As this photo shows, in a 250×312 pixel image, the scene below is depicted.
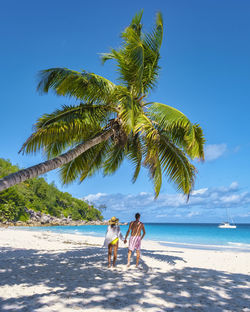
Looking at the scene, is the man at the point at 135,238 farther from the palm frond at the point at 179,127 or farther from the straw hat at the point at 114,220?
the palm frond at the point at 179,127

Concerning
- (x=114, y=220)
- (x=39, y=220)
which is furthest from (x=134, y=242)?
(x=39, y=220)

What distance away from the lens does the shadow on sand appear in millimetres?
4473

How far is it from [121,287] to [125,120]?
4334 millimetres

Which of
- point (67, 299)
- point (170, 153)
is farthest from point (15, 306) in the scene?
point (170, 153)

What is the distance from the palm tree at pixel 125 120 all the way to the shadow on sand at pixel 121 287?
9.27 ft

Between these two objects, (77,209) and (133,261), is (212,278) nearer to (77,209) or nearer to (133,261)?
(133,261)

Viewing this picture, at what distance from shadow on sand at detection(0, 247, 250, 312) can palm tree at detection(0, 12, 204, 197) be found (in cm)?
283

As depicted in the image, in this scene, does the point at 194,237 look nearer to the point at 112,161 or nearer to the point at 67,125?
the point at 112,161

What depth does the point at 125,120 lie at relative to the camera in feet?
24.2

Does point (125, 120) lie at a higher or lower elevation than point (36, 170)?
higher

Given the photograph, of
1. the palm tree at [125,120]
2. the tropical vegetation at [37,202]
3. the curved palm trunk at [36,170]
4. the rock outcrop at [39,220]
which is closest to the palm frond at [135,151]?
the palm tree at [125,120]

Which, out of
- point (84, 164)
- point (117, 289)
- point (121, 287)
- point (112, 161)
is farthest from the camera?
point (112, 161)

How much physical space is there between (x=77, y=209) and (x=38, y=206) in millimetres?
25223

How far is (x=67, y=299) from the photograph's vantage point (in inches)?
185
